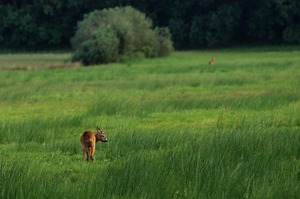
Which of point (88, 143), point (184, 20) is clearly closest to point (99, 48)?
point (184, 20)

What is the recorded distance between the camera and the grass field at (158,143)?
7016 millimetres

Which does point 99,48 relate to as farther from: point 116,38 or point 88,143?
point 88,143

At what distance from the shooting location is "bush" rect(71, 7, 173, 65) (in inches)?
1719

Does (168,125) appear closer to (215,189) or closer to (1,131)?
(1,131)

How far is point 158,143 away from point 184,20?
6067 centimetres

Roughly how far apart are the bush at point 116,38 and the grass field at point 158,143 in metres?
20.1

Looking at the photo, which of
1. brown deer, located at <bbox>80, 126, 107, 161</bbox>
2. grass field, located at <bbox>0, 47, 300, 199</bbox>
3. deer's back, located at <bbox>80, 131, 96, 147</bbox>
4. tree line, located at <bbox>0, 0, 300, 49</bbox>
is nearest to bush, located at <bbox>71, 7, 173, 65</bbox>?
tree line, located at <bbox>0, 0, 300, 49</bbox>

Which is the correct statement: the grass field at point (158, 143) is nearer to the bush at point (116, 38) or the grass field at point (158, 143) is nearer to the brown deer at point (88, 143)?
the brown deer at point (88, 143)

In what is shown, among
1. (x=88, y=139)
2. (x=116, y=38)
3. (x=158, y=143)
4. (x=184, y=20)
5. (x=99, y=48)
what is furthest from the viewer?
(x=184, y=20)

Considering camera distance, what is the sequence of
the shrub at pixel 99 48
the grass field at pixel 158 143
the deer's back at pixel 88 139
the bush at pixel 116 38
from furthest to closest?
the bush at pixel 116 38, the shrub at pixel 99 48, the deer's back at pixel 88 139, the grass field at pixel 158 143

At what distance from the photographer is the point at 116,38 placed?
4466 cm

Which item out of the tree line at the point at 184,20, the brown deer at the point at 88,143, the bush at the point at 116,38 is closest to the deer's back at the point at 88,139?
the brown deer at the point at 88,143

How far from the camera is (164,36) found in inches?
2056

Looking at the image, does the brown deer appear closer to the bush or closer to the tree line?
the bush
